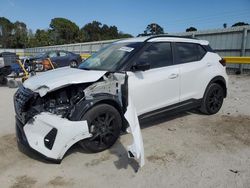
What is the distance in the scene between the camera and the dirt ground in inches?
125

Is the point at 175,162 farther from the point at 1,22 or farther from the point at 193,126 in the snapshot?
the point at 1,22

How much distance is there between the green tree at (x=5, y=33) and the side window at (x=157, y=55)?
78772 mm

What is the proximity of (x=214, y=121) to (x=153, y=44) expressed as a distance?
7.02 feet

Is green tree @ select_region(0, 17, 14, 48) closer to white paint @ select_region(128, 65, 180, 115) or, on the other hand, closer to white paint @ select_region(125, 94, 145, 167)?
white paint @ select_region(128, 65, 180, 115)

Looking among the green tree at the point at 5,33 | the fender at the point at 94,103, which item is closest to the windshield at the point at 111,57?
the fender at the point at 94,103

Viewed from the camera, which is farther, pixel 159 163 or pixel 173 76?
pixel 173 76

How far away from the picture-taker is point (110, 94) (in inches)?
154

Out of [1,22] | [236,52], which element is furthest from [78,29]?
[236,52]

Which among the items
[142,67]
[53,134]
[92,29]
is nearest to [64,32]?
[92,29]

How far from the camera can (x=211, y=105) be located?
5668mm

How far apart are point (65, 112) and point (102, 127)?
0.60m

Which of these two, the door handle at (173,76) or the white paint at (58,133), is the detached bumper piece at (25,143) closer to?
the white paint at (58,133)

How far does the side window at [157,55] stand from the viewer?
14.5ft

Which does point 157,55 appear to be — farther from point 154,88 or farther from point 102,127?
point 102,127
